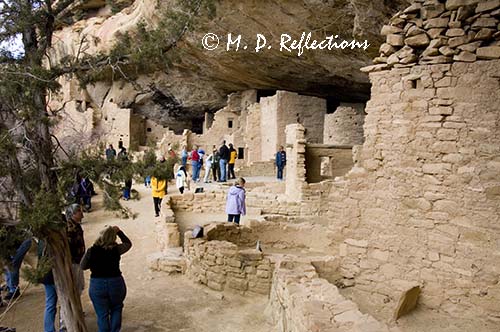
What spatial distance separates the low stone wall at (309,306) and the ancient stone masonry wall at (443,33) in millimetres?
2121

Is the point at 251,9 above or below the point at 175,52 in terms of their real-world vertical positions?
above

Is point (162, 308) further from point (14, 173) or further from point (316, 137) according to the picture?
point (316, 137)

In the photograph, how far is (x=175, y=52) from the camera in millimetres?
4660

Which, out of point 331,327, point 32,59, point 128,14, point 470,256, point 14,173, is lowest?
point 331,327

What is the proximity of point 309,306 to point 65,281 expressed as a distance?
230 centimetres

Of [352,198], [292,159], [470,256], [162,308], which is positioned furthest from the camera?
[292,159]

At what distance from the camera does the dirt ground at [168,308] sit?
4637 millimetres

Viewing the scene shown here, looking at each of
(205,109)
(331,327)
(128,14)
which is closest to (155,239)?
(331,327)

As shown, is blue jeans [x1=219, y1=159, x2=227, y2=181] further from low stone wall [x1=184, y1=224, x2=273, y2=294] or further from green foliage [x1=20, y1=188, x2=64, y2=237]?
green foliage [x1=20, y1=188, x2=64, y2=237]

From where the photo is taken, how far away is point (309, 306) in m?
3.28

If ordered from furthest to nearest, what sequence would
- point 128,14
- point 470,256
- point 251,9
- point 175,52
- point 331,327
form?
point 128,14 < point 251,9 < point 175,52 < point 470,256 < point 331,327

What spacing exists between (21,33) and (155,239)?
16.7 ft

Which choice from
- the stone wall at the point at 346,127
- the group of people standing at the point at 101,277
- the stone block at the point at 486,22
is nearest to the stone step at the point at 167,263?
the group of people standing at the point at 101,277

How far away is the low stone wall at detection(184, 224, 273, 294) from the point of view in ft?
17.6
